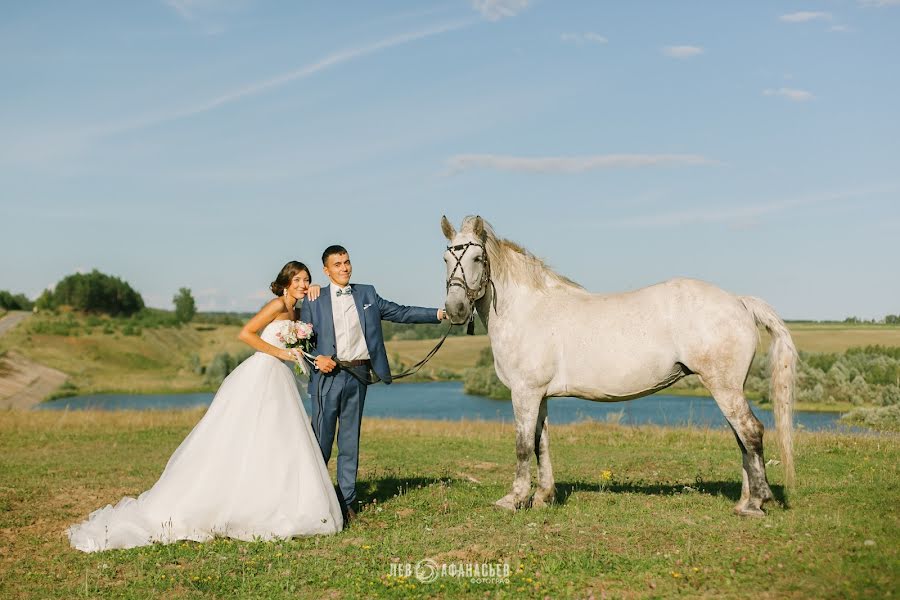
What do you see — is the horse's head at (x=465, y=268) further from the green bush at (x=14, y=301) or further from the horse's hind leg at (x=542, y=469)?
the green bush at (x=14, y=301)

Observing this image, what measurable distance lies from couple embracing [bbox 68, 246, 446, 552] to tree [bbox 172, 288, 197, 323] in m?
101

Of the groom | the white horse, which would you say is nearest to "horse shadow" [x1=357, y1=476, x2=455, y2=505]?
the groom

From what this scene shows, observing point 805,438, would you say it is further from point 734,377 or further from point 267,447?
point 267,447

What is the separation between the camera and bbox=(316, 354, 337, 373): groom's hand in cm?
764

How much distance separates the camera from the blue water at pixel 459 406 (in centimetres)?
2959

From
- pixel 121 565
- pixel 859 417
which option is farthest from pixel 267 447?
pixel 859 417

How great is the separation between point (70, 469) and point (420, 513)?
7.86 m

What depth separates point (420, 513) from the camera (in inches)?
324

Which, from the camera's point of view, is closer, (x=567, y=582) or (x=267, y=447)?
(x=567, y=582)

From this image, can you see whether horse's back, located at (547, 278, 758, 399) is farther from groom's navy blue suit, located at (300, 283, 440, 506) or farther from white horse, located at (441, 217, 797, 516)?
groom's navy blue suit, located at (300, 283, 440, 506)

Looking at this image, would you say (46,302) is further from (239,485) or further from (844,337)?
(239,485)

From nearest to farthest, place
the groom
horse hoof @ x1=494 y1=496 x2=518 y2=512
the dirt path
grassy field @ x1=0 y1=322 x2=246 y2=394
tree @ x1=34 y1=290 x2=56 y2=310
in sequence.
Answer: the groom < horse hoof @ x1=494 y1=496 x2=518 y2=512 < the dirt path < grassy field @ x1=0 y1=322 x2=246 y2=394 < tree @ x1=34 y1=290 x2=56 y2=310

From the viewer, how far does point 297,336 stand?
7.76 m

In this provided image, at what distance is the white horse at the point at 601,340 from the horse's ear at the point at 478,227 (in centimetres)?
1
